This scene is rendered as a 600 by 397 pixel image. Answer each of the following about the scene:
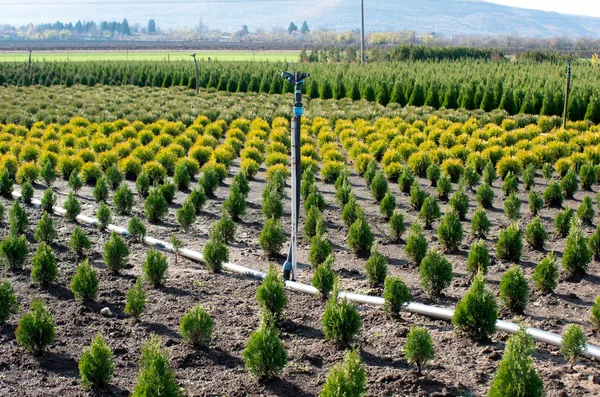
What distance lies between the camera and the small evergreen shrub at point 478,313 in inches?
272

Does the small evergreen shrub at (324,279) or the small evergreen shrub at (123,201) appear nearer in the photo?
the small evergreen shrub at (324,279)

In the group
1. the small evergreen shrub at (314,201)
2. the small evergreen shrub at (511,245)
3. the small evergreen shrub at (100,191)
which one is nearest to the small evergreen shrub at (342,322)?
the small evergreen shrub at (511,245)

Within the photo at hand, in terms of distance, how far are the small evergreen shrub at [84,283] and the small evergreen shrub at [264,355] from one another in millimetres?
2412

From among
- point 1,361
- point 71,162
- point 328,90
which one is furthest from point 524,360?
point 328,90

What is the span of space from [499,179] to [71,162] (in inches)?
341

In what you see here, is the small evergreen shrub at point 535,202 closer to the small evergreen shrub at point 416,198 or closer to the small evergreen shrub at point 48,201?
the small evergreen shrub at point 416,198

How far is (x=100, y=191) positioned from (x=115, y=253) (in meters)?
4.31

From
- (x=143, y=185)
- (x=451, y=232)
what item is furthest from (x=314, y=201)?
(x=143, y=185)

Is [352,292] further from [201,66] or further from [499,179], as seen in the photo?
[201,66]

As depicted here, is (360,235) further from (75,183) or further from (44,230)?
(75,183)

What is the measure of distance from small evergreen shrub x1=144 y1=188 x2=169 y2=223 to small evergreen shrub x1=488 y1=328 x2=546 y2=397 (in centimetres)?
716

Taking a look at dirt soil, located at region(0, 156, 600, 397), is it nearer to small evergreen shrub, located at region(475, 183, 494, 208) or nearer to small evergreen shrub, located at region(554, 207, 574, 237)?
small evergreen shrub, located at region(554, 207, 574, 237)

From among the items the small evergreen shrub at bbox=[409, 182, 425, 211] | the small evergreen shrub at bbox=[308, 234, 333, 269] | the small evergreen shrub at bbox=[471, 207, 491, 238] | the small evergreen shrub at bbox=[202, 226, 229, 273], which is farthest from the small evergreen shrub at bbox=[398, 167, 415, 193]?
the small evergreen shrub at bbox=[202, 226, 229, 273]

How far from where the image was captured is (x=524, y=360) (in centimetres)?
549
